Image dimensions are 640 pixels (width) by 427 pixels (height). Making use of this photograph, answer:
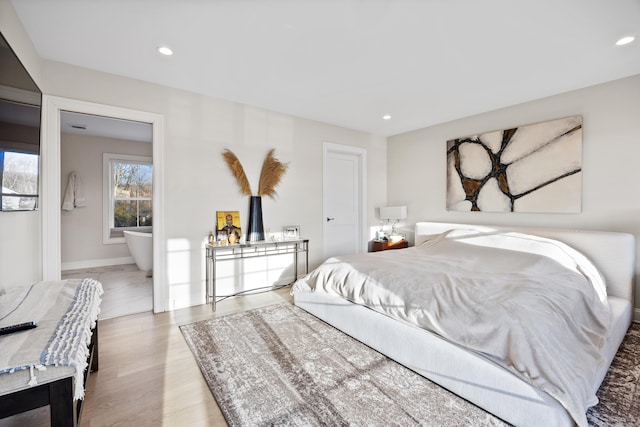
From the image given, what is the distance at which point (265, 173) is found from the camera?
12.3 feet

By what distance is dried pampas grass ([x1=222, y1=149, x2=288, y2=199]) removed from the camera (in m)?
3.49

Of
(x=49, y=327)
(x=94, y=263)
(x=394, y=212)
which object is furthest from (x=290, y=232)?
(x=94, y=263)

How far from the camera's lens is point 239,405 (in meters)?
1.64

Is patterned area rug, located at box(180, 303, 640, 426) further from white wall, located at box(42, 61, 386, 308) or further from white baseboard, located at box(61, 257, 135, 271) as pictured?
white baseboard, located at box(61, 257, 135, 271)

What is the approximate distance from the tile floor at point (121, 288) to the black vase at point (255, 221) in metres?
1.35

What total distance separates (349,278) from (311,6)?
6.76 ft

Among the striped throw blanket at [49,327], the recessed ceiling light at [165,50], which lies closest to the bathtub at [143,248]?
the striped throw blanket at [49,327]

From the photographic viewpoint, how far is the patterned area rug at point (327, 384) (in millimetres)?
1539

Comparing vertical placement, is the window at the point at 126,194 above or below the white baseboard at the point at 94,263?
above

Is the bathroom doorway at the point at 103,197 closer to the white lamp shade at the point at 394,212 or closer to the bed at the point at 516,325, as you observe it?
the bed at the point at 516,325

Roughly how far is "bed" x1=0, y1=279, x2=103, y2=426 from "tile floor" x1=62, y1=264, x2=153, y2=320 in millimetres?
1789

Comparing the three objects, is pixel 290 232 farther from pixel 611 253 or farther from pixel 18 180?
pixel 611 253

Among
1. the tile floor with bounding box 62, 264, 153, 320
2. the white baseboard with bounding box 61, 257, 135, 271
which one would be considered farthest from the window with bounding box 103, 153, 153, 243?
the tile floor with bounding box 62, 264, 153, 320

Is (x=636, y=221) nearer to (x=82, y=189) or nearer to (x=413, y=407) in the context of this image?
(x=413, y=407)
